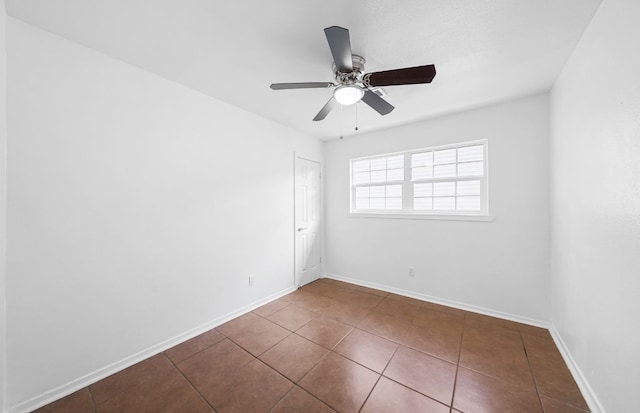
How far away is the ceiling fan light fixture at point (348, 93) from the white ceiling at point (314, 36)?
0.31 m

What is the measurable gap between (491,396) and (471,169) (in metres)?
2.43

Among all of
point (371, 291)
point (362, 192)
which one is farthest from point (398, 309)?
point (362, 192)

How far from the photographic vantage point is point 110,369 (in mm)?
1834

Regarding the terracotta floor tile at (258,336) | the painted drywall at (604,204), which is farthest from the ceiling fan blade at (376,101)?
the terracotta floor tile at (258,336)

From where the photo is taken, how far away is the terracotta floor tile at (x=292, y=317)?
2.59 metres

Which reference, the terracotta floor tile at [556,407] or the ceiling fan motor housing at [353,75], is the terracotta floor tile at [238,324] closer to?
the terracotta floor tile at [556,407]

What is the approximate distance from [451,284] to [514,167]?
166cm

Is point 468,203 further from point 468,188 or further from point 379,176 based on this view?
point 379,176

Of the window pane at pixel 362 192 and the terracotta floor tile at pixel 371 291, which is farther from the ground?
the window pane at pixel 362 192

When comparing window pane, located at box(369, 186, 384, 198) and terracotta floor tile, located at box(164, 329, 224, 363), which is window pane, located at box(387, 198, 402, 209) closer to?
window pane, located at box(369, 186, 384, 198)

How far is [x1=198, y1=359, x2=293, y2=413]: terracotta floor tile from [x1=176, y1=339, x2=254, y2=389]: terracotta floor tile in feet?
0.20

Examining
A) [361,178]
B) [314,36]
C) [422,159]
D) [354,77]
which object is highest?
[314,36]

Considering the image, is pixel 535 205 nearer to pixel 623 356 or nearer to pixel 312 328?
pixel 623 356

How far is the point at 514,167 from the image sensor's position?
2648 mm
